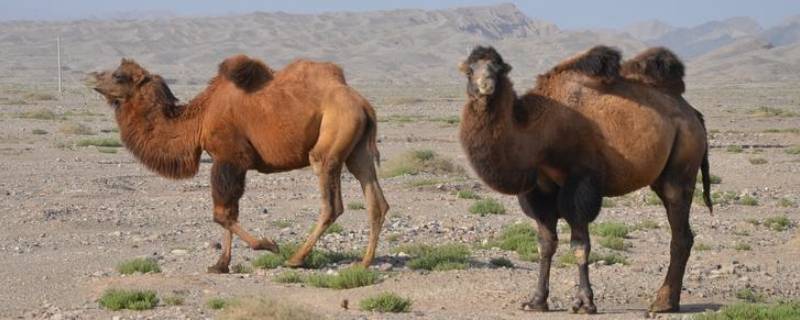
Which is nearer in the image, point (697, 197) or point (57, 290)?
point (57, 290)

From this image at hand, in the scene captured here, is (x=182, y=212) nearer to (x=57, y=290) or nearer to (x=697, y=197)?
(x=57, y=290)

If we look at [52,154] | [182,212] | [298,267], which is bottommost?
[52,154]

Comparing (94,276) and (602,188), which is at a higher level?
(602,188)

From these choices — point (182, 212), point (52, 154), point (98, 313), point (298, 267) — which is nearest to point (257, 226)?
point (182, 212)

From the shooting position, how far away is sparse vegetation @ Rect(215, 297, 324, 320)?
344 inches

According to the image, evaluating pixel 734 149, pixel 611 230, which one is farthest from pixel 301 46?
pixel 611 230

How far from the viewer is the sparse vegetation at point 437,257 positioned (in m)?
12.7

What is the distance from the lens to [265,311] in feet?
28.7

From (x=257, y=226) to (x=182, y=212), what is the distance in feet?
6.69

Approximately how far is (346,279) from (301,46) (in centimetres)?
15277

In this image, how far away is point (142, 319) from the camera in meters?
9.77

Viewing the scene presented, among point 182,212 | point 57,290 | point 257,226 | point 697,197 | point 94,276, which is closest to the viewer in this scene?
point 57,290

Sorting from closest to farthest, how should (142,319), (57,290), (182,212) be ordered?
(142,319) → (57,290) → (182,212)

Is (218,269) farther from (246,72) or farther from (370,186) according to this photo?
(246,72)
